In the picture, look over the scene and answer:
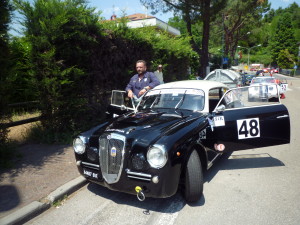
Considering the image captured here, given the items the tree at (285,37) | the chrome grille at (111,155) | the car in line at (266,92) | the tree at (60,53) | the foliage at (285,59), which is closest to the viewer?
the chrome grille at (111,155)

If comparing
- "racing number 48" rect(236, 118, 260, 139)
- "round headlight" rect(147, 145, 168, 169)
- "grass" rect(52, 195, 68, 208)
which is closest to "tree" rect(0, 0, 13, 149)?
"grass" rect(52, 195, 68, 208)

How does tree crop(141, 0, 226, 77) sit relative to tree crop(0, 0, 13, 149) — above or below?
above

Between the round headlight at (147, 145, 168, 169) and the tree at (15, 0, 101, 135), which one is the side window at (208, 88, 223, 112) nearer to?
the round headlight at (147, 145, 168, 169)

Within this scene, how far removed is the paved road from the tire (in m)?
0.20

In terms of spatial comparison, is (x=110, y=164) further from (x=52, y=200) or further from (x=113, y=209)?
(x=52, y=200)

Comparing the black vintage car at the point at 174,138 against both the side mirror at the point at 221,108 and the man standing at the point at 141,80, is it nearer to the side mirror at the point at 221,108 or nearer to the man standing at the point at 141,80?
the side mirror at the point at 221,108

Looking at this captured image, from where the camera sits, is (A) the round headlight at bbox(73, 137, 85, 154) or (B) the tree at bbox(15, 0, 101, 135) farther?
(B) the tree at bbox(15, 0, 101, 135)

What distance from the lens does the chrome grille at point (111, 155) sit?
11.2 ft

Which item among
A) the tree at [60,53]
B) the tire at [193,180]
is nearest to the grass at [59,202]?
the tire at [193,180]

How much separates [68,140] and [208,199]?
3853 mm

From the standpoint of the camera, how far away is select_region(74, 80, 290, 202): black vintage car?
128 inches

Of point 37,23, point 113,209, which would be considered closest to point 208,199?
point 113,209

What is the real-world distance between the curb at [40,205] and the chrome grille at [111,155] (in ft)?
2.95

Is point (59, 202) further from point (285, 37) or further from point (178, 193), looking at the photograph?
point (285, 37)
